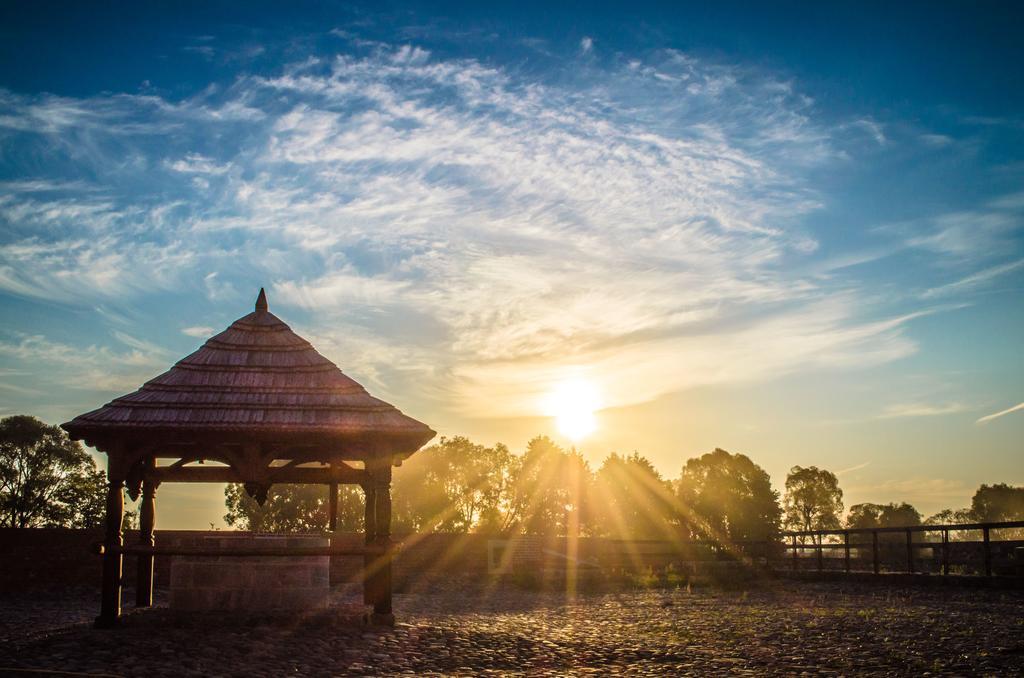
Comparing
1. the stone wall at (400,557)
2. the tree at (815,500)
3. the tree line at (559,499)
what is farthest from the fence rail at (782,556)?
the tree at (815,500)

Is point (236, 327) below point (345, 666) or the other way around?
the other way around

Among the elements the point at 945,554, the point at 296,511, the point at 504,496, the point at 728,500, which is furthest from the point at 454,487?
the point at 945,554

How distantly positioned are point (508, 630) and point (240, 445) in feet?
16.8

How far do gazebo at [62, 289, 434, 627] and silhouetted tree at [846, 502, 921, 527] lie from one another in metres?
83.6

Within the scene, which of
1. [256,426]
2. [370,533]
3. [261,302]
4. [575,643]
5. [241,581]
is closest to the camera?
[575,643]

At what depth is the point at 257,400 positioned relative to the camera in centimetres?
1355

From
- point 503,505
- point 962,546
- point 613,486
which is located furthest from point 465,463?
point 962,546

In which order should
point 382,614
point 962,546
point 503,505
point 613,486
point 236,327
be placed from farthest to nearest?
point 503,505
point 613,486
point 962,546
point 236,327
point 382,614

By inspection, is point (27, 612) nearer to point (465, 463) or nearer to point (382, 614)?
point (382, 614)

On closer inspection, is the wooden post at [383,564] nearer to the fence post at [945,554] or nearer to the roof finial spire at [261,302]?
the roof finial spire at [261,302]

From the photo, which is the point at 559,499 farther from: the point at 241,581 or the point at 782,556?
the point at 241,581

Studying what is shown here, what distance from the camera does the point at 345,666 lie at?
10086mm

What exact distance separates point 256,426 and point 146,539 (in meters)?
5.19

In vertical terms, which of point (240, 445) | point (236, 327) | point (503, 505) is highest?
point (236, 327)
